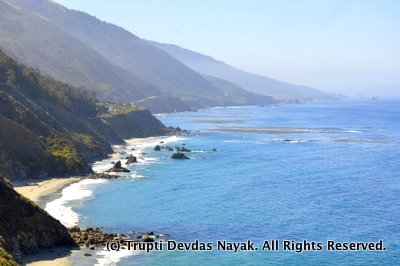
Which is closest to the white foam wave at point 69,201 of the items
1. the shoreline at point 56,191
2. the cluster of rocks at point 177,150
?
the shoreline at point 56,191

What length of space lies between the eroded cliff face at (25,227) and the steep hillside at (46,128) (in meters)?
39.1

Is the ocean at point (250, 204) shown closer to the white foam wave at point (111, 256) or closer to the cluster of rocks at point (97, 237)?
the white foam wave at point (111, 256)

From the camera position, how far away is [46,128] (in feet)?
416

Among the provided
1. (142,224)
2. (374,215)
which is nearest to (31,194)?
(142,224)

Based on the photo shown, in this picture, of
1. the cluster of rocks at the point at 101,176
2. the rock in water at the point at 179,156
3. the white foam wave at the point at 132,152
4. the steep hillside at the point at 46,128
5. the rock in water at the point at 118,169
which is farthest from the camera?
the rock in water at the point at 179,156

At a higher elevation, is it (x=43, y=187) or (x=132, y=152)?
(x=132, y=152)

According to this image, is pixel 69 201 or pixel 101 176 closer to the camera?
pixel 69 201

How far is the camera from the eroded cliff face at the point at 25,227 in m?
56.5

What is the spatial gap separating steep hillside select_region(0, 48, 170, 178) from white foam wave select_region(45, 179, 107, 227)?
33.7ft

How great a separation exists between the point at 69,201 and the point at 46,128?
45.3 m

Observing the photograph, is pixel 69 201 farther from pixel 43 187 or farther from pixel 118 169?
pixel 118 169

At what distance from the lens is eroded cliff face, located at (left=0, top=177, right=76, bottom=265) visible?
5653cm

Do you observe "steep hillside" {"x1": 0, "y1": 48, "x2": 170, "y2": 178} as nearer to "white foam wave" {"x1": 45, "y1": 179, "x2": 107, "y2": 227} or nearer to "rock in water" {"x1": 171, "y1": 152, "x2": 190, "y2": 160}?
"white foam wave" {"x1": 45, "y1": 179, "x2": 107, "y2": 227}

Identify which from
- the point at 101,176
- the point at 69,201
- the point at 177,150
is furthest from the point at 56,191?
the point at 177,150
